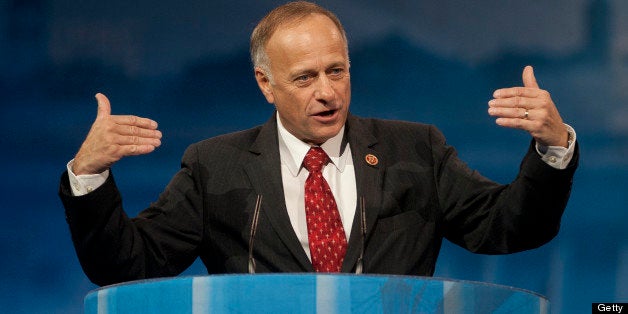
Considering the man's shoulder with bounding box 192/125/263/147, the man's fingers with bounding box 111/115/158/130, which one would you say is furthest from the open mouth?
the man's fingers with bounding box 111/115/158/130

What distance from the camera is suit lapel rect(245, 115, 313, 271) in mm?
2287

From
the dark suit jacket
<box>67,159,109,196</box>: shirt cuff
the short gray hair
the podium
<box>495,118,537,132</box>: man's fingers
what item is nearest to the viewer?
the podium

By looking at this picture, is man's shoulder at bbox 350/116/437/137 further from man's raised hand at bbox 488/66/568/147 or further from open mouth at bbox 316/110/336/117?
man's raised hand at bbox 488/66/568/147

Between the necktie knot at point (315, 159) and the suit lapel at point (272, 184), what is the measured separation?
0.06 meters

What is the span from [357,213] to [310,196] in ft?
0.37

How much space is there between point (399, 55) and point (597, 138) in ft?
2.07

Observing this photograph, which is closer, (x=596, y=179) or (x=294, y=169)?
(x=294, y=169)

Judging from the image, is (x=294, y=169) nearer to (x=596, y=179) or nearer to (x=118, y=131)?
(x=118, y=131)

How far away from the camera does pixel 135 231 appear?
7.47 ft

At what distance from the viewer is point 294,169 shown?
244 centimetres

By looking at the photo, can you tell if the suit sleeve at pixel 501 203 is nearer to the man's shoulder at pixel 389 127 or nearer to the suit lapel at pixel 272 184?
the man's shoulder at pixel 389 127

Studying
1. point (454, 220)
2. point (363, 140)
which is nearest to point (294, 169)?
point (363, 140)

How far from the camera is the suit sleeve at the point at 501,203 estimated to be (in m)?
2.15

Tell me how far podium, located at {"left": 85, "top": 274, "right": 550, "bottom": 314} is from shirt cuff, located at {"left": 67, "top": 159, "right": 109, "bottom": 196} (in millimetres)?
653
